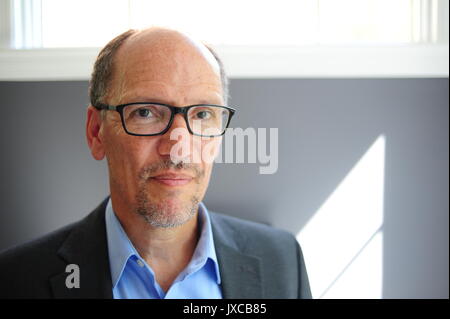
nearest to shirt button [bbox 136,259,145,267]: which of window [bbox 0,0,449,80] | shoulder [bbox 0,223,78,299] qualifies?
shoulder [bbox 0,223,78,299]

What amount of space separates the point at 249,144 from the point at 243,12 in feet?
1.00

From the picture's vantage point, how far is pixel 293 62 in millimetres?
1040

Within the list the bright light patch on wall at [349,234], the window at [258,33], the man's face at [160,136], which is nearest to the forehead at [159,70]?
the man's face at [160,136]

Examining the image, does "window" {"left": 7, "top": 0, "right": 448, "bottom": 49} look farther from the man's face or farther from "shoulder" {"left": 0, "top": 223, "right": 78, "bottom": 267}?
"shoulder" {"left": 0, "top": 223, "right": 78, "bottom": 267}

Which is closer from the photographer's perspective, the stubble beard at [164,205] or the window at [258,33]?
the stubble beard at [164,205]

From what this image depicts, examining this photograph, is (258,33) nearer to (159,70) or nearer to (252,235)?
(159,70)

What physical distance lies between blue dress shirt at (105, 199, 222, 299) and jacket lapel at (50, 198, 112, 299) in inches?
0.5

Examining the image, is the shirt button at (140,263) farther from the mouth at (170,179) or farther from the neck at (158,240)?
the mouth at (170,179)

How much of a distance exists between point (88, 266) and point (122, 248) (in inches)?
3.0

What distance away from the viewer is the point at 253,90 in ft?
3.35

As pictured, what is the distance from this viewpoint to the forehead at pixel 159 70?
2.87ft

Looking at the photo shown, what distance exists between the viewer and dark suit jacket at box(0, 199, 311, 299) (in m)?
0.93

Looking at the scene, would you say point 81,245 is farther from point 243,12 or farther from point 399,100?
point 399,100
